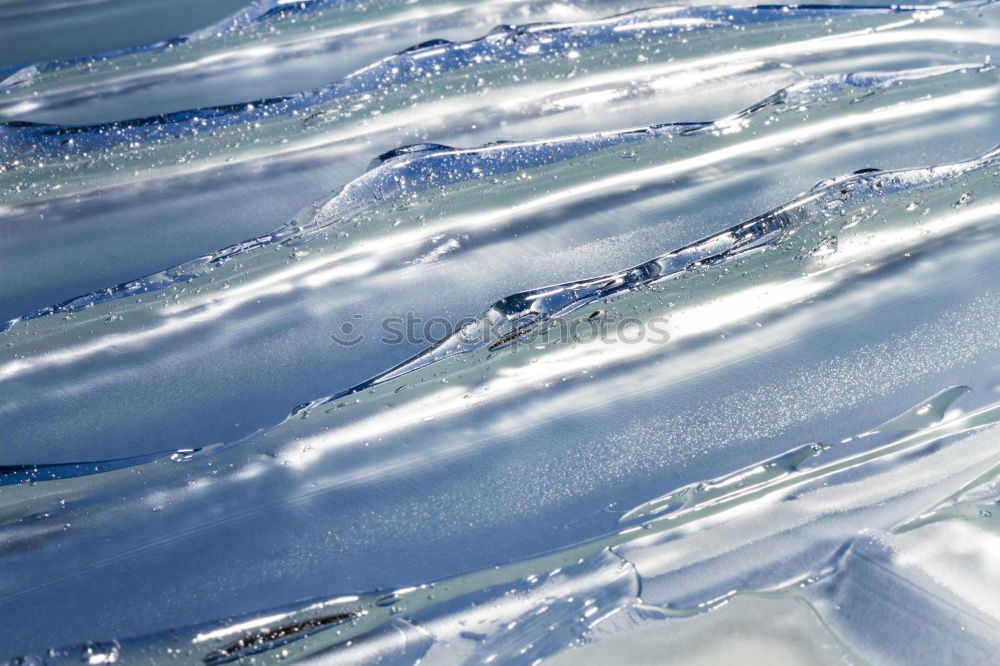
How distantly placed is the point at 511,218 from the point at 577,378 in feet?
0.78

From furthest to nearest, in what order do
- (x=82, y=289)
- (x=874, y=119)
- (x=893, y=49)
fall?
(x=893, y=49), (x=874, y=119), (x=82, y=289)

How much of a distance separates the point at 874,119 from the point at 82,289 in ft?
3.12

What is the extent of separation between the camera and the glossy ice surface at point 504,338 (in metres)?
0.68

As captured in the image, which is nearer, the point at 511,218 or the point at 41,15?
the point at 511,218

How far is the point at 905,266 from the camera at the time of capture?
941 mm

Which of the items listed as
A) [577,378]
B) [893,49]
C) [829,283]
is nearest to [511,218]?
[577,378]

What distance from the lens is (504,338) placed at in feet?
2.83

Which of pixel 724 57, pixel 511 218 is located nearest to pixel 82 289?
pixel 511 218

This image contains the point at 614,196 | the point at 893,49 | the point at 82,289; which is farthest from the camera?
the point at 893,49

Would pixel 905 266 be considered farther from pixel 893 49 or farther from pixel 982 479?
pixel 893 49

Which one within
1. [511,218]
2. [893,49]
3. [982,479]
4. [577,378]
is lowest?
[982,479]

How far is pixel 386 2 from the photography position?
1311mm

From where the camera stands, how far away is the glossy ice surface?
2.22ft

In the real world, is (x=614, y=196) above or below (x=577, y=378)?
above
